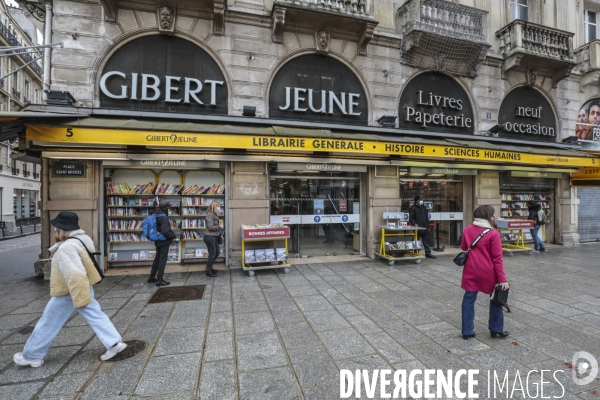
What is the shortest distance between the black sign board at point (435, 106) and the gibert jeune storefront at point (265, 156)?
4 centimetres

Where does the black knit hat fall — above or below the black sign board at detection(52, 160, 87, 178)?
below

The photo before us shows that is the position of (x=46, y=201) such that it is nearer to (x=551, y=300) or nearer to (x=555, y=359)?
(x=555, y=359)

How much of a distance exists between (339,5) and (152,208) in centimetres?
840

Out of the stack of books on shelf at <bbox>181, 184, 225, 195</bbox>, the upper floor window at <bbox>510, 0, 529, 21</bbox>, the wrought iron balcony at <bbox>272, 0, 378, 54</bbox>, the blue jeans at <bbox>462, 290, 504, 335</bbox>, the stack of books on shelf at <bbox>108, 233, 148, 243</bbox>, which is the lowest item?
the blue jeans at <bbox>462, 290, 504, 335</bbox>

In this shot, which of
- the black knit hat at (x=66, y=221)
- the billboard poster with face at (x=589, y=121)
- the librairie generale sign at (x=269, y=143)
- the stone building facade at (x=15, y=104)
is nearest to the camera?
the black knit hat at (x=66, y=221)

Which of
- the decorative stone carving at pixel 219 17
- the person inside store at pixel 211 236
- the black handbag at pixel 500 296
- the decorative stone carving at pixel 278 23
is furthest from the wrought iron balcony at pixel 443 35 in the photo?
the black handbag at pixel 500 296

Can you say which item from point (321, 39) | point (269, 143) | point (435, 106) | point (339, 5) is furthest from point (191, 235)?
point (435, 106)

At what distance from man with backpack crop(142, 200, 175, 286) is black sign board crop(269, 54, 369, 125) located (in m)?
4.34

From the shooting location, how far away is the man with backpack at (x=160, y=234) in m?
6.23

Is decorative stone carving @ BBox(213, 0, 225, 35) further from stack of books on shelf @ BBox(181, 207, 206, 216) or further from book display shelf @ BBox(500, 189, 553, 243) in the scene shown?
book display shelf @ BBox(500, 189, 553, 243)

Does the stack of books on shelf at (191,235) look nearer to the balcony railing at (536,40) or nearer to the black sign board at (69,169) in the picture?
the black sign board at (69,169)

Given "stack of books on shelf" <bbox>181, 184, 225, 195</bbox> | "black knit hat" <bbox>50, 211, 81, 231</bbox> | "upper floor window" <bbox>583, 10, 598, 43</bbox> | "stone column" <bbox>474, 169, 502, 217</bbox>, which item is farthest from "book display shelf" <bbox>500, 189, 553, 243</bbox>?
"black knit hat" <bbox>50, 211, 81, 231</bbox>

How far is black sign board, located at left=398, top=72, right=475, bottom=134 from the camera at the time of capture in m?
9.91

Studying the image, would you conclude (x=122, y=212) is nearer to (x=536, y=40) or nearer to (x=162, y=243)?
(x=162, y=243)
